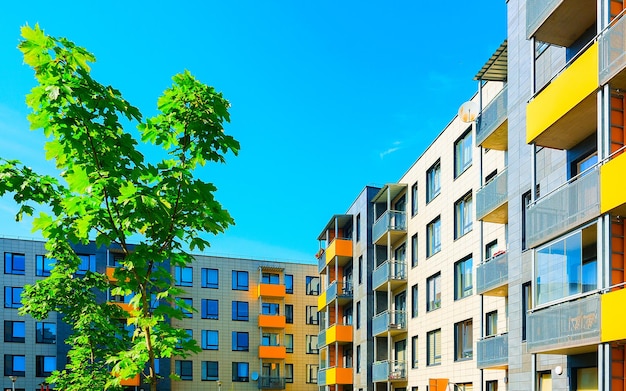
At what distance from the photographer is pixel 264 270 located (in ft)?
213

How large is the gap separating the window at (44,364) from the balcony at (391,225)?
31.6 meters

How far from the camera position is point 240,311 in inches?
2480

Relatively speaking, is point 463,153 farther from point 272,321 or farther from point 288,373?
point 288,373

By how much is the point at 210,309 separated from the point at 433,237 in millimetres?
32490

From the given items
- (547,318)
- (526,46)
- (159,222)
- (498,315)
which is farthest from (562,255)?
(159,222)

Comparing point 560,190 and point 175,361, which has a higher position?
point 560,190

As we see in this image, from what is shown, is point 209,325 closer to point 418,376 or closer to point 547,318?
point 418,376

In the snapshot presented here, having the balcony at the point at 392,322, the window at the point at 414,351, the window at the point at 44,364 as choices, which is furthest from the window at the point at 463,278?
the window at the point at 44,364

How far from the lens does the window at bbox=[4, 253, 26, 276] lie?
57.1m

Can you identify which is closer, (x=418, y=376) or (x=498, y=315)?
(x=498, y=315)

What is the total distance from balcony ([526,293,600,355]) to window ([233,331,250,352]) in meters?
46.8

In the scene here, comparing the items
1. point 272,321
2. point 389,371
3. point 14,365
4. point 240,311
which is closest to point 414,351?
point 389,371

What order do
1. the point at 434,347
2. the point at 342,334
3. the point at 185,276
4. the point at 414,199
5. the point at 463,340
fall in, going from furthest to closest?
1. the point at 185,276
2. the point at 342,334
3. the point at 414,199
4. the point at 434,347
5. the point at 463,340

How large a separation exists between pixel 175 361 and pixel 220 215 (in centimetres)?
5368
